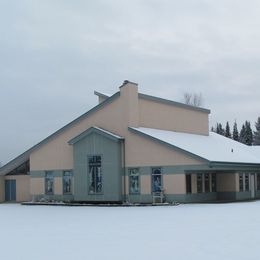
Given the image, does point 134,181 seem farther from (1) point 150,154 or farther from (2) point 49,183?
(2) point 49,183

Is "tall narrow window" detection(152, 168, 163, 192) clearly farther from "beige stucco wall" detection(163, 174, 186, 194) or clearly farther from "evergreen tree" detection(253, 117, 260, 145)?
"evergreen tree" detection(253, 117, 260, 145)

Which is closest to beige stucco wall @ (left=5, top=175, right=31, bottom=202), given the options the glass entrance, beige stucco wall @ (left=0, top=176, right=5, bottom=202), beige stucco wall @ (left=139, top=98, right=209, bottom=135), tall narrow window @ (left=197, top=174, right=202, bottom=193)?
beige stucco wall @ (left=0, top=176, right=5, bottom=202)

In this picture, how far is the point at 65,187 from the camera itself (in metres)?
37.5

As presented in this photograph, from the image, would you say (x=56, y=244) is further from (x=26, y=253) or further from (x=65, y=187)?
(x=65, y=187)

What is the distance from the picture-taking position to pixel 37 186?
39.1 metres

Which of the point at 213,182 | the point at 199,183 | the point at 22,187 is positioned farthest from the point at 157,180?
the point at 22,187

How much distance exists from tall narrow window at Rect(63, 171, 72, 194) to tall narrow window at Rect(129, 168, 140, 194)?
4727mm

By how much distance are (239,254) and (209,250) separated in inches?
34.2

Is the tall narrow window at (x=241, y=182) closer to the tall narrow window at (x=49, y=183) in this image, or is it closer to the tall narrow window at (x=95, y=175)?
the tall narrow window at (x=95, y=175)

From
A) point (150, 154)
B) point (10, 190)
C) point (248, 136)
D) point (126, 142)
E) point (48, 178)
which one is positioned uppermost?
point (248, 136)

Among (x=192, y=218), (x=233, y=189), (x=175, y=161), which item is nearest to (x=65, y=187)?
(x=175, y=161)

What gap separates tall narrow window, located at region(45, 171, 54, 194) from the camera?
3844 centimetres

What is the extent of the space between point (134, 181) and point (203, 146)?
5.75 metres

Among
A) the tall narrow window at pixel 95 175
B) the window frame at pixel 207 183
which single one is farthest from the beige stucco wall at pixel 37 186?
the window frame at pixel 207 183
